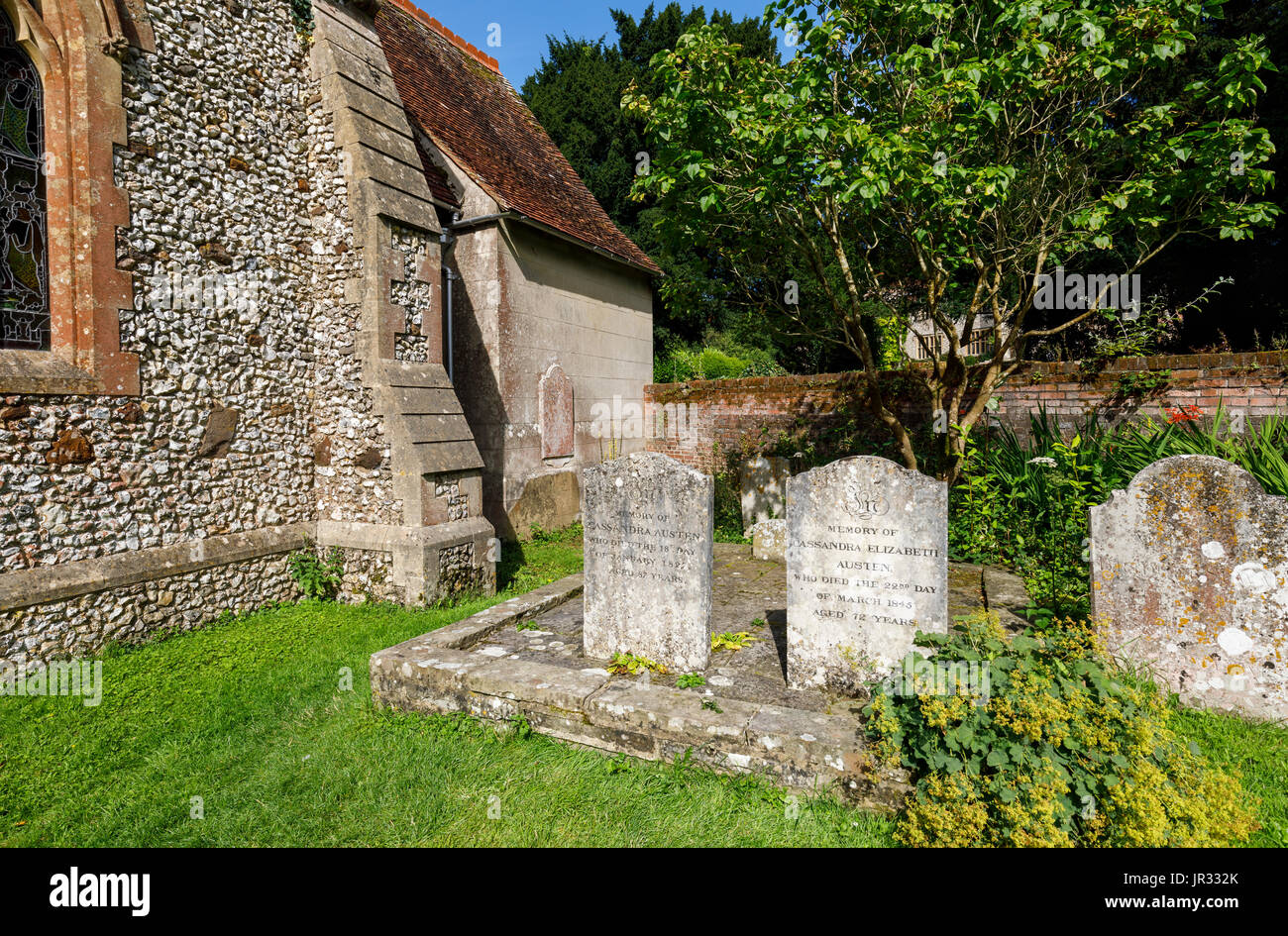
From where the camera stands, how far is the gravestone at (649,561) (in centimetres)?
431

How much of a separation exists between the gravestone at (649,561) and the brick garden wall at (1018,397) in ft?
19.9

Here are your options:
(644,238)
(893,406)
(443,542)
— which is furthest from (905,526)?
(644,238)

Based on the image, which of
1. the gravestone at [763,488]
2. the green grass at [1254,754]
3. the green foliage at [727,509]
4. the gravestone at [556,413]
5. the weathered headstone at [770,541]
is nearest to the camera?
the green grass at [1254,754]

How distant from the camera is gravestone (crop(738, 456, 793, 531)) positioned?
989 cm

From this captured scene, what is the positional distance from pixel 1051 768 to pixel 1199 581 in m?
2.22

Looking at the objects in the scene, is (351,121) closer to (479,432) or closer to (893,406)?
(479,432)

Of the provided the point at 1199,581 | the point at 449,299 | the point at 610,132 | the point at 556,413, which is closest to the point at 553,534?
the point at 556,413

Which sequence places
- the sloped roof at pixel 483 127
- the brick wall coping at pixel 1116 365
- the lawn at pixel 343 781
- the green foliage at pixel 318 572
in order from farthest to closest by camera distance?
the sloped roof at pixel 483 127
the brick wall coping at pixel 1116 365
the green foliage at pixel 318 572
the lawn at pixel 343 781

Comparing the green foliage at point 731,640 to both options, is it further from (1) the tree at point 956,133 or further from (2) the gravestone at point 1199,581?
(1) the tree at point 956,133

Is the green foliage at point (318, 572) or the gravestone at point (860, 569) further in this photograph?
the green foliage at point (318, 572)

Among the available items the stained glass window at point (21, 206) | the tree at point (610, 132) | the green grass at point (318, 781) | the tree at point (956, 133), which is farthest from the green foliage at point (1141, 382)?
the tree at point (610, 132)

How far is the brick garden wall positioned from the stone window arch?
352 inches

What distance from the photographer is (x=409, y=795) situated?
3.37 m
